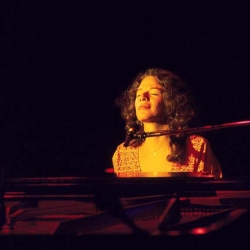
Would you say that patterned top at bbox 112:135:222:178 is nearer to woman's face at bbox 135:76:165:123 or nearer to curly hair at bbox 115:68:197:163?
curly hair at bbox 115:68:197:163

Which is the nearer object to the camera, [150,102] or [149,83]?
[150,102]

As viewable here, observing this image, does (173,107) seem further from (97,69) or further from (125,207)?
(125,207)

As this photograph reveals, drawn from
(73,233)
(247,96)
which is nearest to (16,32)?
(247,96)

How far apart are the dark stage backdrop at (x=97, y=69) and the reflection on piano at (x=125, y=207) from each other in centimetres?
168

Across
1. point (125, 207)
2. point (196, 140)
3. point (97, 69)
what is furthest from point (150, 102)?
point (125, 207)

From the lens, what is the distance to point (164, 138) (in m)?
2.79

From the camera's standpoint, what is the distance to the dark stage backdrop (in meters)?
3.38

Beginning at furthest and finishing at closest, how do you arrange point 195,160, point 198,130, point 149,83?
point 149,83
point 195,160
point 198,130

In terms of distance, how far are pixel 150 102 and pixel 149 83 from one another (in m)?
0.18

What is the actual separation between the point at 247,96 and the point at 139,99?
104 centimetres

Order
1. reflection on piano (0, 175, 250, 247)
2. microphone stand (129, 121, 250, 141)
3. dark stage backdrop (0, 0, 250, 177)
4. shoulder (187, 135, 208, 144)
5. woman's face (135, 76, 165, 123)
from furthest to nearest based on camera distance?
dark stage backdrop (0, 0, 250, 177), shoulder (187, 135, 208, 144), woman's face (135, 76, 165, 123), microphone stand (129, 121, 250, 141), reflection on piano (0, 175, 250, 247)

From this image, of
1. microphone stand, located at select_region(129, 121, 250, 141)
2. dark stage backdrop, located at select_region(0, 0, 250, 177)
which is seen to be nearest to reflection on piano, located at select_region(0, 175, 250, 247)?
microphone stand, located at select_region(129, 121, 250, 141)

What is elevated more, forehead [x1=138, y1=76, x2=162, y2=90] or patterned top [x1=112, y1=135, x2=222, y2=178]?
forehead [x1=138, y1=76, x2=162, y2=90]

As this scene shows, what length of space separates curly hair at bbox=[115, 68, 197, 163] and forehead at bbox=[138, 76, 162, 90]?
0.02 m
